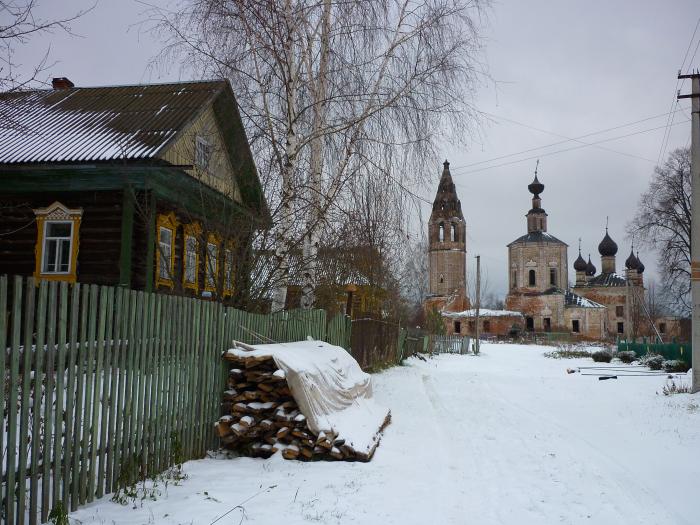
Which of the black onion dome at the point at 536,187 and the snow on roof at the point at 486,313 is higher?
the black onion dome at the point at 536,187

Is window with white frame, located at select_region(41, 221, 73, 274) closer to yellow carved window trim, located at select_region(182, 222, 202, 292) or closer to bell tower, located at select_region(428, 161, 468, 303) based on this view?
yellow carved window trim, located at select_region(182, 222, 202, 292)

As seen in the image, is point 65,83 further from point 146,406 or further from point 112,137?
point 146,406

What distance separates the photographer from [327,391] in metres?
7.64

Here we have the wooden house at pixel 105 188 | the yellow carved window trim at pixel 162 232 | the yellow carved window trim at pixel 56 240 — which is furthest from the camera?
the yellow carved window trim at pixel 162 232

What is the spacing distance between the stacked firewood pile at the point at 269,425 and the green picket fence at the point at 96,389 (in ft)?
0.92

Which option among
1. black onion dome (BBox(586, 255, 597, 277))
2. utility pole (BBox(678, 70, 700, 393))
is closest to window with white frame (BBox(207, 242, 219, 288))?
utility pole (BBox(678, 70, 700, 393))

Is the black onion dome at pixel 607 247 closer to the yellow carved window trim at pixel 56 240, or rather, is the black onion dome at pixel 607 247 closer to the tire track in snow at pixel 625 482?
the tire track in snow at pixel 625 482

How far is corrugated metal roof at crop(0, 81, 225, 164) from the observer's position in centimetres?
1353

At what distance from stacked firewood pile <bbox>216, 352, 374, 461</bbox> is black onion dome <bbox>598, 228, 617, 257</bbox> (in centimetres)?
8034

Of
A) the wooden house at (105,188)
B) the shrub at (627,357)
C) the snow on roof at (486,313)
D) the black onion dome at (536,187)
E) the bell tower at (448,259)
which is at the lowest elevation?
the shrub at (627,357)

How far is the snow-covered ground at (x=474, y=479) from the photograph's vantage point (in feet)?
16.5

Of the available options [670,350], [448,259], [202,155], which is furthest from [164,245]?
[448,259]

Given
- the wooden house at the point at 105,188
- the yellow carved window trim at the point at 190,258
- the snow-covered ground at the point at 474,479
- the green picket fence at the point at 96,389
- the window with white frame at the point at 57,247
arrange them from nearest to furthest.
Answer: the green picket fence at the point at 96,389, the snow-covered ground at the point at 474,479, the wooden house at the point at 105,188, the window with white frame at the point at 57,247, the yellow carved window trim at the point at 190,258

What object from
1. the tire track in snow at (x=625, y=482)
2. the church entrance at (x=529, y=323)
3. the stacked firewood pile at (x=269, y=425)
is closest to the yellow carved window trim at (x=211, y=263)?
the stacked firewood pile at (x=269, y=425)
